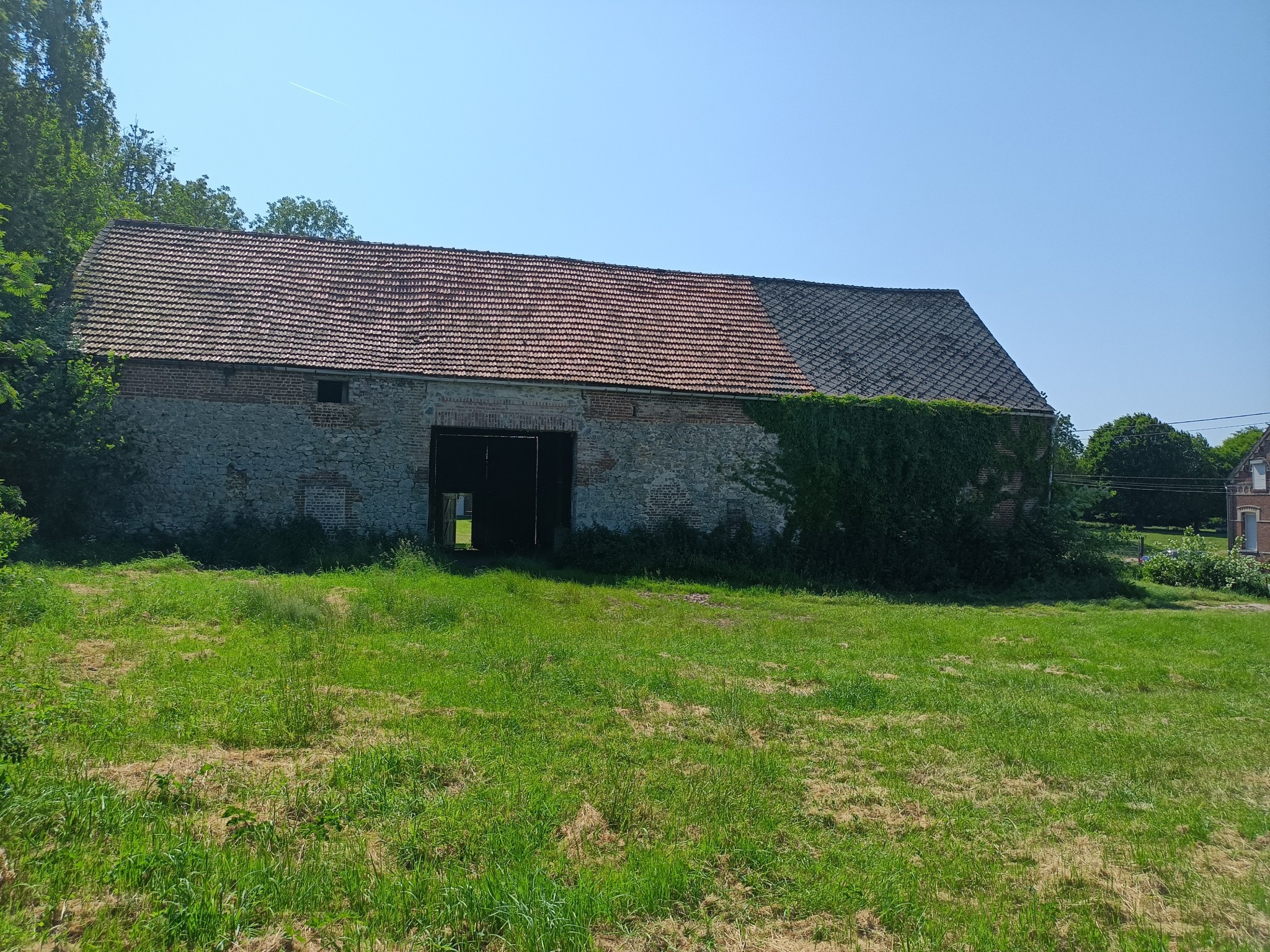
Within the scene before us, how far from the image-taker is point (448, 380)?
1452 cm

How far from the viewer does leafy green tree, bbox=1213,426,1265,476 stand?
168 ft

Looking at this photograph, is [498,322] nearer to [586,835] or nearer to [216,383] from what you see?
[216,383]

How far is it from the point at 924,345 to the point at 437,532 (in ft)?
41.3

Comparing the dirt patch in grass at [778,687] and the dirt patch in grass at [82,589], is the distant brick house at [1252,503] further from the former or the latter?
the dirt patch in grass at [82,589]

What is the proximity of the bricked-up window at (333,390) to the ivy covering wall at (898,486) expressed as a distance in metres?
7.72

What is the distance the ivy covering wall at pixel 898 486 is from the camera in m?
15.9

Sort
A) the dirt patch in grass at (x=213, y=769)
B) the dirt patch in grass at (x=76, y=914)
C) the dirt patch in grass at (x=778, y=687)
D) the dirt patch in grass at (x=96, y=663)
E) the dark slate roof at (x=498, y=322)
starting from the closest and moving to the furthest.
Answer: the dirt patch in grass at (x=76, y=914), the dirt patch in grass at (x=213, y=769), the dirt patch in grass at (x=96, y=663), the dirt patch in grass at (x=778, y=687), the dark slate roof at (x=498, y=322)

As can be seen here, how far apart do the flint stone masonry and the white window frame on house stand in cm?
3078

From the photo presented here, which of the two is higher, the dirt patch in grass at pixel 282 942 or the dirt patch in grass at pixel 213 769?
the dirt patch in grass at pixel 213 769

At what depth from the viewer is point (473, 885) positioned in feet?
11.3

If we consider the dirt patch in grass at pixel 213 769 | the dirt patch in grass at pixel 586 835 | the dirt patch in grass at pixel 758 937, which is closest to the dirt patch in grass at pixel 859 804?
the dirt patch in grass at pixel 758 937

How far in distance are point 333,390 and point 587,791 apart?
11.7 meters

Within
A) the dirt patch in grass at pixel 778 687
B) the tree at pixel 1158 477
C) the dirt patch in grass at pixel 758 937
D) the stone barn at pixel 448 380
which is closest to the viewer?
the dirt patch in grass at pixel 758 937

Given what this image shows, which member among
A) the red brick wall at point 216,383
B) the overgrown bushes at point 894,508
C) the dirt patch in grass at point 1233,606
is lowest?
the dirt patch in grass at point 1233,606
